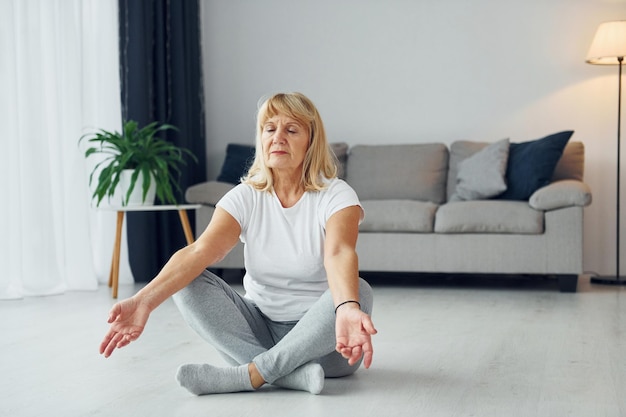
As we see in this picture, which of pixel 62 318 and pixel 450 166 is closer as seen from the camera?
pixel 62 318

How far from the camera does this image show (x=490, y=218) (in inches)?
180

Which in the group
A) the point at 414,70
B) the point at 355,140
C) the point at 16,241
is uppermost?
the point at 414,70

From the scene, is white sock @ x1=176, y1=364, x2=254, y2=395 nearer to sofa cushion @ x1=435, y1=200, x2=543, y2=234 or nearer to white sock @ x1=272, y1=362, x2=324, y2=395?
white sock @ x1=272, y1=362, x2=324, y2=395

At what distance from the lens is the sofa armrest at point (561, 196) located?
14.6ft

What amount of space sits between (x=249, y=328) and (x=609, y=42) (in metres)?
3.34

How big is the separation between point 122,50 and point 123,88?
22cm

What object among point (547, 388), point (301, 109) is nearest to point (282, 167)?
point (301, 109)

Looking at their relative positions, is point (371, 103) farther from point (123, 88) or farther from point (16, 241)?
point (16, 241)

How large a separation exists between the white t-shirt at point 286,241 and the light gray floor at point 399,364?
0.84 ft

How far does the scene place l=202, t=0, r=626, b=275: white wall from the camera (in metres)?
5.34

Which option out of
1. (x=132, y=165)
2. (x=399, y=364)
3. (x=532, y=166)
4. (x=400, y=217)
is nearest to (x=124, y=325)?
(x=399, y=364)

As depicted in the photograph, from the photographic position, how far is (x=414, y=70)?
5.64 metres

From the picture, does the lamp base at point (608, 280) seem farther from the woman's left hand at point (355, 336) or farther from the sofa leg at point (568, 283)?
the woman's left hand at point (355, 336)

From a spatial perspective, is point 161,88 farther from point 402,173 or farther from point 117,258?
point 402,173
